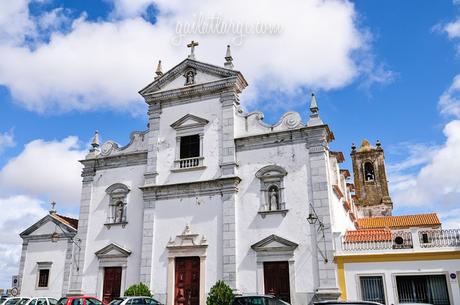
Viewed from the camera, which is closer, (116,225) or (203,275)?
(203,275)

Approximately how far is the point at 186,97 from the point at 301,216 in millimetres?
9519

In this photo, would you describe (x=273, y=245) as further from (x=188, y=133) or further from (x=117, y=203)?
(x=117, y=203)

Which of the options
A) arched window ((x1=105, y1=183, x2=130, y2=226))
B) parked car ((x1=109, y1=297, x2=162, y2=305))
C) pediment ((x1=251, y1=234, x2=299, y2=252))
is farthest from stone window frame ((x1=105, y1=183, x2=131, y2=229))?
pediment ((x1=251, y1=234, x2=299, y2=252))

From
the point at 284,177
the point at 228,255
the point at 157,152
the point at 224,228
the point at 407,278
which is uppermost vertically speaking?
the point at 157,152

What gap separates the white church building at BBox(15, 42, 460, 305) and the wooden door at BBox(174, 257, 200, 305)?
0.17 feet

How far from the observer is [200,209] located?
20.8m

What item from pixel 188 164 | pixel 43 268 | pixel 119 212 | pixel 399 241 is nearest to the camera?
pixel 399 241

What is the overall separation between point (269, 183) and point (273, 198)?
772 millimetres

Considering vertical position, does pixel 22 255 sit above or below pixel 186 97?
below

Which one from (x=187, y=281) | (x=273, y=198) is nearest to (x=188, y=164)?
(x=273, y=198)

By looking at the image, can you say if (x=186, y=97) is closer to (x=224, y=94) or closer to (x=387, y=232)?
(x=224, y=94)

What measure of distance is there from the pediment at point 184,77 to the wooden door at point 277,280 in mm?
10268

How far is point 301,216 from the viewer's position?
1892cm

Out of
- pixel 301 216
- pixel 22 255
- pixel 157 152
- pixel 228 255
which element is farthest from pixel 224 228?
pixel 22 255
